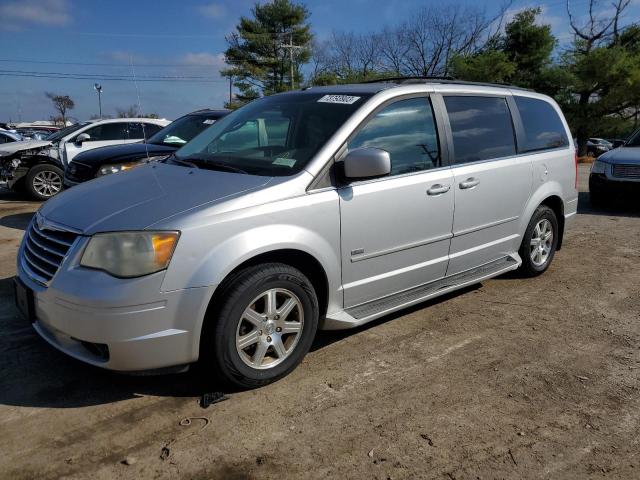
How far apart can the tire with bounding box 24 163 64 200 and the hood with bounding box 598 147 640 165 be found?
9.99 m

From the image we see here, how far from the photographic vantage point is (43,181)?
33.6 ft

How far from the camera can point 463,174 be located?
4094 millimetres

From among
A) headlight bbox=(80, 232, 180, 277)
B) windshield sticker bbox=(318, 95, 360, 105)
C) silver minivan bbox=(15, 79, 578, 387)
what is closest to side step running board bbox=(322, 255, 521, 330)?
silver minivan bbox=(15, 79, 578, 387)

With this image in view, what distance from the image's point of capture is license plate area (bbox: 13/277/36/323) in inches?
118

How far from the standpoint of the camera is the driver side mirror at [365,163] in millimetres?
3242

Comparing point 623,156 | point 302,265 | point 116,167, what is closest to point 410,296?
point 302,265

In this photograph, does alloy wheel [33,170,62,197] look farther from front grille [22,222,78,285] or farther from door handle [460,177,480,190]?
door handle [460,177,480,190]

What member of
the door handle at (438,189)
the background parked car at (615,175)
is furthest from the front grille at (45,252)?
the background parked car at (615,175)

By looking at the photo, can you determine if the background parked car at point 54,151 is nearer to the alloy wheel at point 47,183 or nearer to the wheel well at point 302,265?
the alloy wheel at point 47,183

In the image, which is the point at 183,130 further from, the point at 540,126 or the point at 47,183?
the point at 540,126

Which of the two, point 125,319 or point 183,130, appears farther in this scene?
point 183,130

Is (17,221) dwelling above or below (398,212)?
below

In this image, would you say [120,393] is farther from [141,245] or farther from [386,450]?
[386,450]

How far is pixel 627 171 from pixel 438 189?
21.6 feet
